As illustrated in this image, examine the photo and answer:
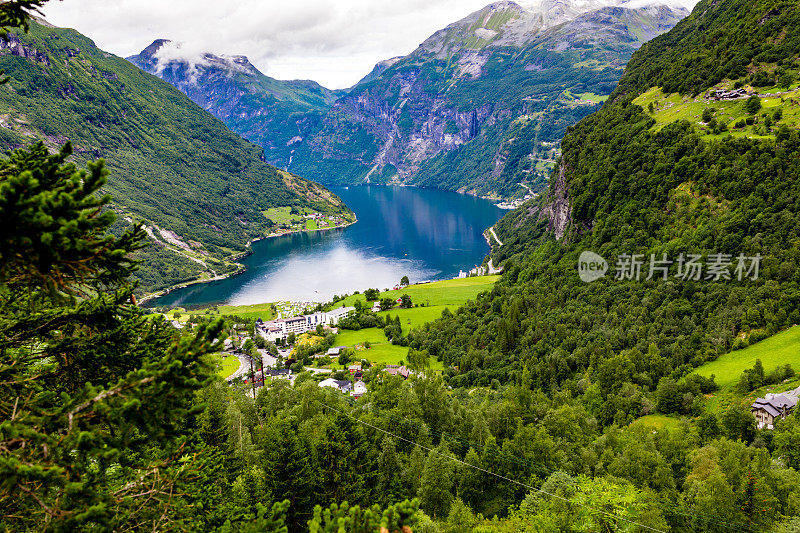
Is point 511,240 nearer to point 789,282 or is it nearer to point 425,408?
point 789,282

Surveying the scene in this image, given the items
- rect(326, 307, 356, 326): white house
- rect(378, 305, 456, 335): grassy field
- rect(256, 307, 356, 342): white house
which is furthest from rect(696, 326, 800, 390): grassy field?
rect(256, 307, 356, 342): white house

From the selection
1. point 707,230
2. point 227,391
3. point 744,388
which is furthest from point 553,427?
point 707,230

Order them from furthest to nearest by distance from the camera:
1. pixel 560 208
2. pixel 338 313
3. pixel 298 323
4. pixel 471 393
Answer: pixel 560 208, pixel 338 313, pixel 298 323, pixel 471 393

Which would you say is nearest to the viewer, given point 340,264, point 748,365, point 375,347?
point 748,365

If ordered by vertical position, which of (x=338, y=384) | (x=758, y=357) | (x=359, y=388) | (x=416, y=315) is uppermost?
(x=758, y=357)

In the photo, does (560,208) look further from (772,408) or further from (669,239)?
(772,408)

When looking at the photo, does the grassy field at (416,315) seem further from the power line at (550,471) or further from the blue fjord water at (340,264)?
the power line at (550,471)

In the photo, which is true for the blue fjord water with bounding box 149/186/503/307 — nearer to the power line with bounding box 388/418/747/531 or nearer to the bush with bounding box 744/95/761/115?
the bush with bounding box 744/95/761/115

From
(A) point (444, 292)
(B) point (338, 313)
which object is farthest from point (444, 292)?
(B) point (338, 313)

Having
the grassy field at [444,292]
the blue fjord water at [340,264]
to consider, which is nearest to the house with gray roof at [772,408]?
the grassy field at [444,292]
